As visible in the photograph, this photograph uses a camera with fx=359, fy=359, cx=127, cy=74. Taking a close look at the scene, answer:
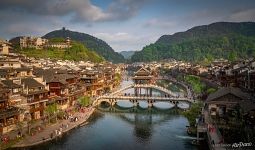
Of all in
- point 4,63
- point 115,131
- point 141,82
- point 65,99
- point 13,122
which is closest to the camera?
point 13,122

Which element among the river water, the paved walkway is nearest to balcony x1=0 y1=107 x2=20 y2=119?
the river water

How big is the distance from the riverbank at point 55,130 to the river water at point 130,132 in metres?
1.06

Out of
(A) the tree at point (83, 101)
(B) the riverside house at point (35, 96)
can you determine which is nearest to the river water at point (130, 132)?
(A) the tree at point (83, 101)

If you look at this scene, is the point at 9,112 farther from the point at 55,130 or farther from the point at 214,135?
the point at 214,135

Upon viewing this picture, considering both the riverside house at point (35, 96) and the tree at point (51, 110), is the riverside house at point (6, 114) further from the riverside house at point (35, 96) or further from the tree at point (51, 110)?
the tree at point (51, 110)

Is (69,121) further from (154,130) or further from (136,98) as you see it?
(136,98)

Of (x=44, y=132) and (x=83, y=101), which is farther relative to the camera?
(x=83, y=101)

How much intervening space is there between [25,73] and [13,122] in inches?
1049

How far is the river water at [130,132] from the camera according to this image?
182 feet

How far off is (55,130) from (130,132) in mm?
13957

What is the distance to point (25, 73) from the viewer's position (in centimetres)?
8294

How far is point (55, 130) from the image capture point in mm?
60750

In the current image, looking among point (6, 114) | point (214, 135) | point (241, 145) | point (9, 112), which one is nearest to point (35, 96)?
point (9, 112)

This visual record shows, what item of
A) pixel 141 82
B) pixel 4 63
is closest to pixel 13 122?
pixel 4 63
